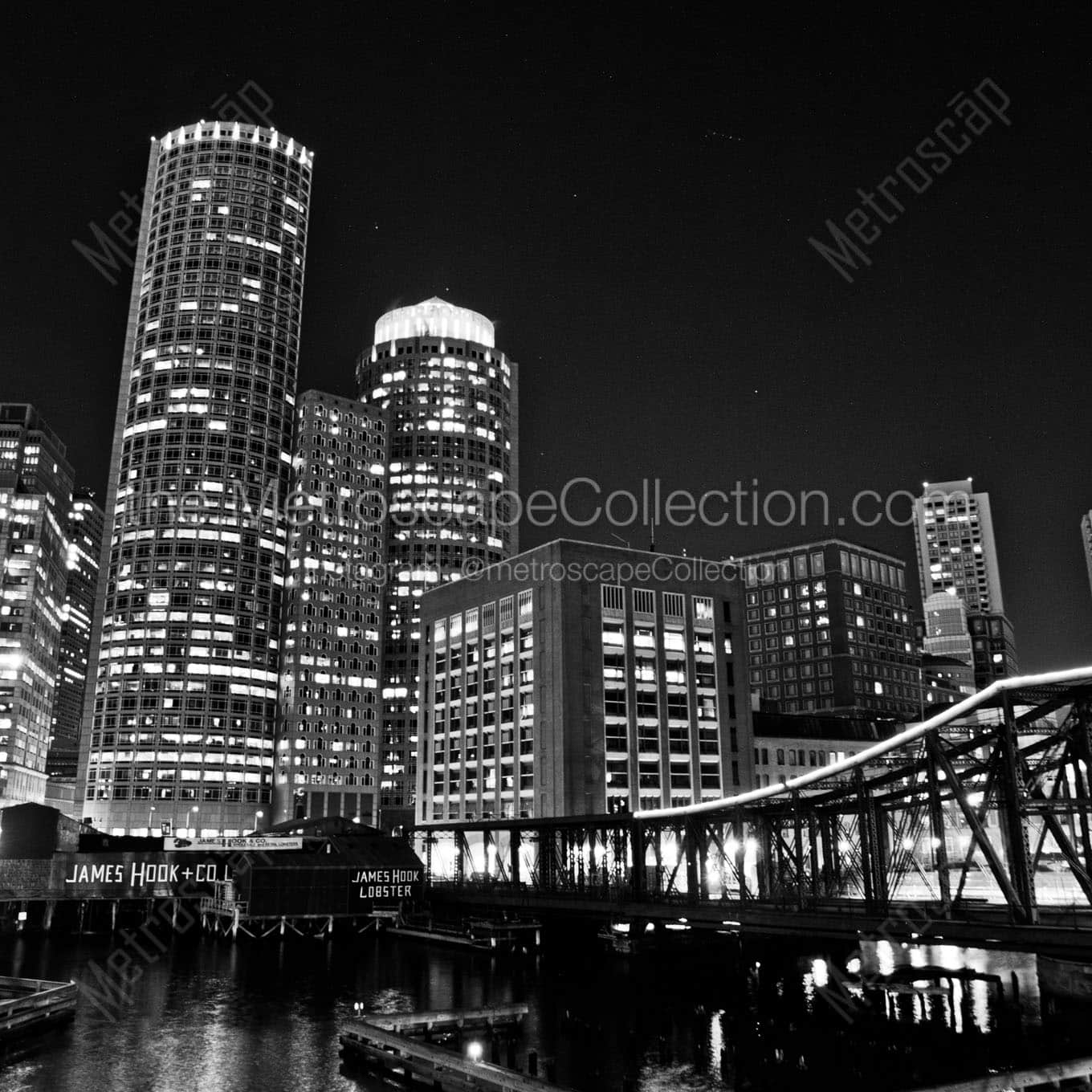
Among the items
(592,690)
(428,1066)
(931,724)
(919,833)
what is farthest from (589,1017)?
(592,690)

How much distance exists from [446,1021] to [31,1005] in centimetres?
2380

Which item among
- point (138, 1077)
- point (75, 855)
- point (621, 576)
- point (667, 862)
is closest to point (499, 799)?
point (667, 862)

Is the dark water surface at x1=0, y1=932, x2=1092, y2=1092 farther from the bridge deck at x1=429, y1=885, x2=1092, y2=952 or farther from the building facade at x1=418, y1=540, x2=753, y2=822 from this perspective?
the building facade at x1=418, y1=540, x2=753, y2=822

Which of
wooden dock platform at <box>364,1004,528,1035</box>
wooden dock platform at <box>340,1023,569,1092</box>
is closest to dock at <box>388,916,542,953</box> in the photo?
wooden dock platform at <box>364,1004,528,1035</box>

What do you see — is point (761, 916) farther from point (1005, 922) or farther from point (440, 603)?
point (440, 603)

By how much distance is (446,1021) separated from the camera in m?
57.9

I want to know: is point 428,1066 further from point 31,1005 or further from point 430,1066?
point 31,1005

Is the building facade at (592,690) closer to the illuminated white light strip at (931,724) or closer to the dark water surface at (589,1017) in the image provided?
the dark water surface at (589,1017)

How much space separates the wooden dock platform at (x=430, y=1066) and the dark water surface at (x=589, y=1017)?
124 centimetres

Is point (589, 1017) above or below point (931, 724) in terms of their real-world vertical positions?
below

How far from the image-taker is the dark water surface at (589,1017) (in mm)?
51156

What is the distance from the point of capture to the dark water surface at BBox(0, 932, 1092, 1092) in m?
51.2

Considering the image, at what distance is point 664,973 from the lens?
81812 mm

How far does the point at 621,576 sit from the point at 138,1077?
12739 cm
